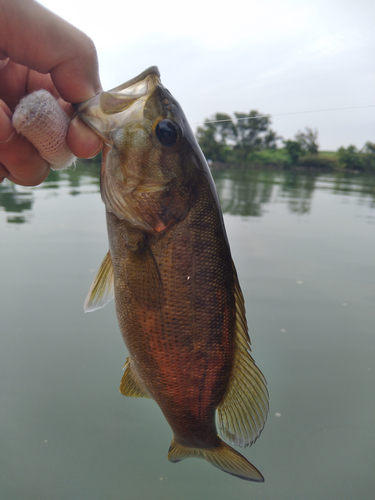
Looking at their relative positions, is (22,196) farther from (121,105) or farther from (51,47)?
(121,105)

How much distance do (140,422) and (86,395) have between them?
0.54 metres

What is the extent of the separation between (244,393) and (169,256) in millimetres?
603

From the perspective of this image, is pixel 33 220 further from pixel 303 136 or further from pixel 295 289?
pixel 303 136

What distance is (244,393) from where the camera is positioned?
4.42ft

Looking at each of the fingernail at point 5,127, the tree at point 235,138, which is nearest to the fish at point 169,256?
the fingernail at point 5,127

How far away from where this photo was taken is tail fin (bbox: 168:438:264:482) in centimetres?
124

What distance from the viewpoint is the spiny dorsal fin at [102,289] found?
141 cm

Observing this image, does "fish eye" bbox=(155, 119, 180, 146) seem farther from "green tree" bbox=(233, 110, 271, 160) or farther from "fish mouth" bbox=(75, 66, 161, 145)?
"green tree" bbox=(233, 110, 271, 160)

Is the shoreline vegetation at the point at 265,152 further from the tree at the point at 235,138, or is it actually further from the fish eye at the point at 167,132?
the fish eye at the point at 167,132

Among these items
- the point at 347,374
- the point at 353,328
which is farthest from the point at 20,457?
the point at 353,328

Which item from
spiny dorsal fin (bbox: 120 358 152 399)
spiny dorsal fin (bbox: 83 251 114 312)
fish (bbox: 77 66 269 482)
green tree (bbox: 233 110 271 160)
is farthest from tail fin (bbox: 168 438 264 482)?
green tree (bbox: 233 110 271 160)

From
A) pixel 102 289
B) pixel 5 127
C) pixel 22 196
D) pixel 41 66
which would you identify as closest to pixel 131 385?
pixel 102 289

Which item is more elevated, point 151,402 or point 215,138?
point 215,138

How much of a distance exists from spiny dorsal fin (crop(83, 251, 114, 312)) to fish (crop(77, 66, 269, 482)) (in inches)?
3.7
